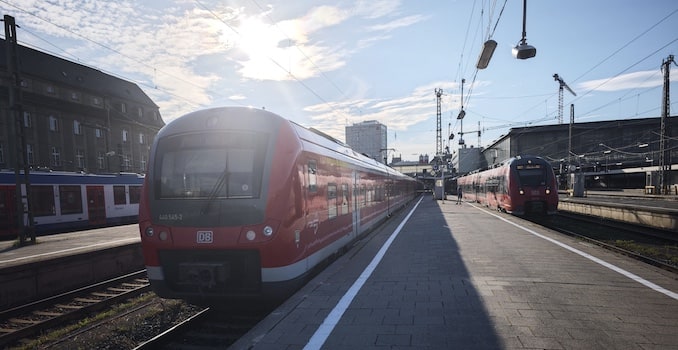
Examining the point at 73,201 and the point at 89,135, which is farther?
the point at 89,135

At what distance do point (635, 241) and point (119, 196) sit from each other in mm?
25507

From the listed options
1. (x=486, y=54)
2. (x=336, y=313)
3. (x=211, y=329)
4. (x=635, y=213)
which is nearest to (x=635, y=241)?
(x=635, y=213)

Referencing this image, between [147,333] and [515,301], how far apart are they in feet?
18.3

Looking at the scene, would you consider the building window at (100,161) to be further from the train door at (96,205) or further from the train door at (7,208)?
the train door at (7,208)

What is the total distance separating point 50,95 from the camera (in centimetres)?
4297

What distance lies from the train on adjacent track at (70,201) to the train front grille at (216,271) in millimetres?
14156

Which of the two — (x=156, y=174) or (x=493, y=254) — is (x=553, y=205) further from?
(x=156, y=174)

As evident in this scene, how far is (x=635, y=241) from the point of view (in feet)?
39.9

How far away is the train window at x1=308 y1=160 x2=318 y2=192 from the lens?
633cm

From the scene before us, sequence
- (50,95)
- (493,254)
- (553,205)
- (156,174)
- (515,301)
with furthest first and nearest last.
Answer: (50,95)
(553,205)
(493,254)
(156,174)
(515,301)

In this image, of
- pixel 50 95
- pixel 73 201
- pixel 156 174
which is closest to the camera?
pixel 156 174

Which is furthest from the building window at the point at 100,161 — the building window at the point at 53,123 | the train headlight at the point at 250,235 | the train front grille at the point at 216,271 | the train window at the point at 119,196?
the train headlight at the point at 250,235

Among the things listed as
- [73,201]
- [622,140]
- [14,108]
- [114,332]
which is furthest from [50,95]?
[622,140]

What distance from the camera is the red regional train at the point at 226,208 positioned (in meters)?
5.03
